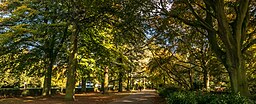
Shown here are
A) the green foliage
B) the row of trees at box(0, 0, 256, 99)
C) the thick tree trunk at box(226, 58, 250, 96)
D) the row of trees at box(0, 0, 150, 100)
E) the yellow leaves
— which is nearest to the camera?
the green foliage

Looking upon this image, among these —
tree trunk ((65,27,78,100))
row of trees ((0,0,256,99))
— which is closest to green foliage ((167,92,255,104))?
row of trees ((0,0,256,99))

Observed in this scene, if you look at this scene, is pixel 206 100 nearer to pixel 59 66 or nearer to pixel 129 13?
pixel 129 13

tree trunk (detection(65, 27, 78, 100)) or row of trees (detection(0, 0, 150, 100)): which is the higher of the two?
row of trees (detection(0, 0, 150, 100))

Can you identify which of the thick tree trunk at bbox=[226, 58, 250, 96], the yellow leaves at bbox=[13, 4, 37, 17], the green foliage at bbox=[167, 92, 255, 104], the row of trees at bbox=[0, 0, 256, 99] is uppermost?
the yellow leaves at bbox=[13, 4, 37, 17]

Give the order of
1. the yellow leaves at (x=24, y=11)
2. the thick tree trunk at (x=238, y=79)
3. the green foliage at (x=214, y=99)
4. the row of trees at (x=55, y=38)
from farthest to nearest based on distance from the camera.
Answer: the yellow leaves at (x=24, y=11) → the row of trees at (x=55, y=38) → the thick tree trunk at (x=238, y=79) → the green foliage at (x=214, y=99)

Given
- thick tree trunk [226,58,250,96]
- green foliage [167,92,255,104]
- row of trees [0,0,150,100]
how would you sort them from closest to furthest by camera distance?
green foliage [167,92,255,104] → thick tree trunk [226,58,250,96] → row of trees [0,0,150,100]

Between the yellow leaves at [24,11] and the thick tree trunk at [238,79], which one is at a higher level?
the yellow leaves at [24,11]

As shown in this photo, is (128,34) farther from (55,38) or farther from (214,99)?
(55,38)

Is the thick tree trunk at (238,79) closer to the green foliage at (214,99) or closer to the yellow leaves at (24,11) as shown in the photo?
the green foliage at (214,99)

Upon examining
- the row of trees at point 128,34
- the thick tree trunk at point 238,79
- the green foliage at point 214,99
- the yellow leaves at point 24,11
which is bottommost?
the green foliage at point 214,99

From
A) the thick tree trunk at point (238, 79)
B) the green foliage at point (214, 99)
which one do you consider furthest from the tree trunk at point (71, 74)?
the thick tree trunk at point (238, 79)

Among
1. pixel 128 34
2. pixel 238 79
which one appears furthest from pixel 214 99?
pixel 128 34

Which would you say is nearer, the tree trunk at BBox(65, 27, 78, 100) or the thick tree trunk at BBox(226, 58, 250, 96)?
the thick tree trunk at BBox(226, 58, 250, 96)

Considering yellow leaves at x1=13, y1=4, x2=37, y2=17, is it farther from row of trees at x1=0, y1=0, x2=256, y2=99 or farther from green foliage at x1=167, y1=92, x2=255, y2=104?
green foliage at x1=167, y1=92, x2=255, y2=104
